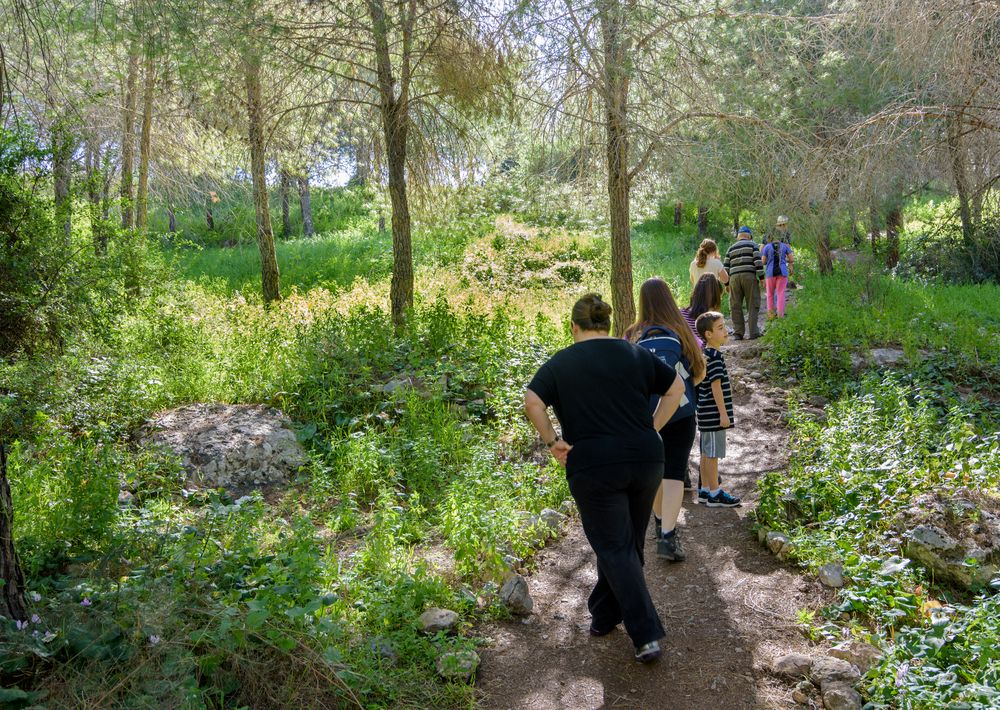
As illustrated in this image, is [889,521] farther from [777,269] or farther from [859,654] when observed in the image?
[777,269]

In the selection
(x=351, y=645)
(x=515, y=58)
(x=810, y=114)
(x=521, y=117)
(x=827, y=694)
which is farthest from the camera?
(x=810, y=114)

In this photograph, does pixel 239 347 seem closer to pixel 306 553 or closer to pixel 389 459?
pixel 389 459

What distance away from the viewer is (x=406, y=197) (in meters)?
10.9

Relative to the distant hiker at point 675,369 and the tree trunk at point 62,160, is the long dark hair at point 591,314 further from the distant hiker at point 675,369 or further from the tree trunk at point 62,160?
the tree trunk at point 62,160

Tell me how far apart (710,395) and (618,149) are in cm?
399

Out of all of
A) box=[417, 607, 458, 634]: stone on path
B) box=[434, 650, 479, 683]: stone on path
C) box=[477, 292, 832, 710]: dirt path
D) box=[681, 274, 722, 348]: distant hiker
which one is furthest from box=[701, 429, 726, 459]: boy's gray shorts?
box=[434, 650, 479, 683]: stone on path

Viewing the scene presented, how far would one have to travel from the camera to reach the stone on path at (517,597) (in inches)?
179

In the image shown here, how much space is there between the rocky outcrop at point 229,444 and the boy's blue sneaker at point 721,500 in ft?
12.3

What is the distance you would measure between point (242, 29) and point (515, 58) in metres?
3.20

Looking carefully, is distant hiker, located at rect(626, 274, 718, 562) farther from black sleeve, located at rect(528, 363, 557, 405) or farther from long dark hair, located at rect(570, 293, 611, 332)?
black sleeve, located at rect(528, 363, 557, 405)

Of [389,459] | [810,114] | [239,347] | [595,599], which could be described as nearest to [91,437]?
[389,459]

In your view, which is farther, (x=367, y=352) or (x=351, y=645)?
(x=367, y=352)

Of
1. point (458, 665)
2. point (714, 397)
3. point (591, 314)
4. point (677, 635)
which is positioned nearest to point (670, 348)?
point (591, 314)

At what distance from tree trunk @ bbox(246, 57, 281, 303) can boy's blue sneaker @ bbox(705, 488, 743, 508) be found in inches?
308
